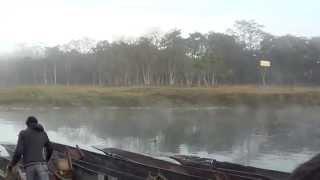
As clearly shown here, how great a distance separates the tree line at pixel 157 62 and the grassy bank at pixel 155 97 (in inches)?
433

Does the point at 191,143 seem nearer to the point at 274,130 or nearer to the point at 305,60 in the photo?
the point at 274,130

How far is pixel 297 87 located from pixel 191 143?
3306 centimetres

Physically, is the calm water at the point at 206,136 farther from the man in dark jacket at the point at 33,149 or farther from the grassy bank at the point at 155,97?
the grassy bank at the point at 155,97

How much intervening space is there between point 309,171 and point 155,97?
47405 millimetres

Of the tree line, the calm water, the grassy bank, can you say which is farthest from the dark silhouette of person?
the tree line

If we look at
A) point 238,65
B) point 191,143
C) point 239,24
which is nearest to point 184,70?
point 238,65

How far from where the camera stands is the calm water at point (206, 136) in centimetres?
1850

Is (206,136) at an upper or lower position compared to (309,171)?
lower

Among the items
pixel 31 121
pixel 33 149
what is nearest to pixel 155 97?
pixel 33 149

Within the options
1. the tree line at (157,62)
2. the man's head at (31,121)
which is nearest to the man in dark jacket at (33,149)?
the man's head at (31,121)

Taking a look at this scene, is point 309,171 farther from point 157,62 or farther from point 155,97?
point 157,62

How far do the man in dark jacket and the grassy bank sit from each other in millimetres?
39157

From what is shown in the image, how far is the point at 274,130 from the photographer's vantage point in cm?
2670

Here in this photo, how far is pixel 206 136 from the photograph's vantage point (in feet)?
79.3
